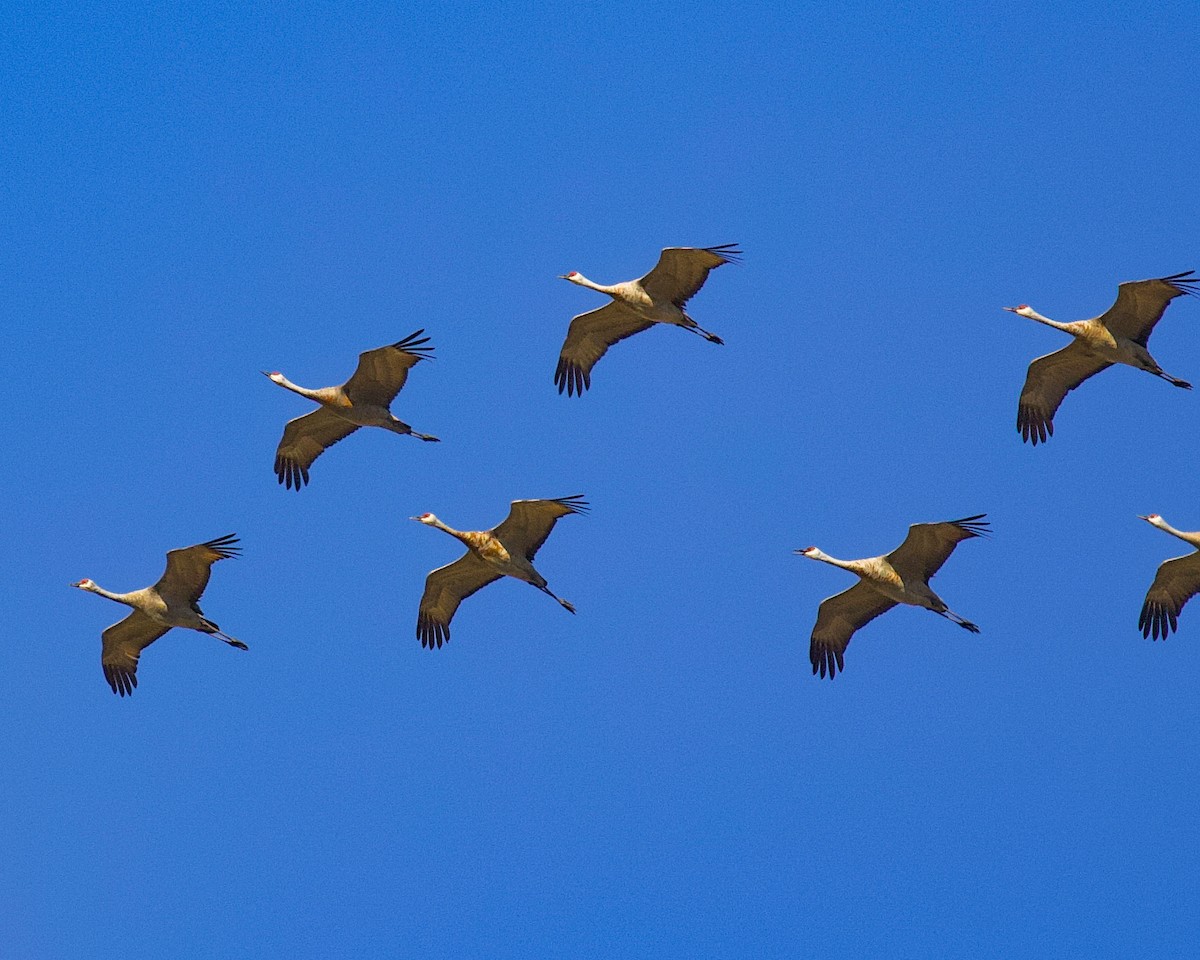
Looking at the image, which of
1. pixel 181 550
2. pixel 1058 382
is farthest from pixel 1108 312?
pixel 181 550

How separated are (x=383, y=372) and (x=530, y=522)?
10.8 feet

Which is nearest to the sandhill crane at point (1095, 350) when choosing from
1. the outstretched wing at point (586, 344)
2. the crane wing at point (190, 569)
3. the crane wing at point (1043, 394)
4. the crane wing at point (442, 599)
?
the crane wing at point (1043, 394)

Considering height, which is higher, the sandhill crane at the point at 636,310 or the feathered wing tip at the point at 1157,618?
the sandhill crane at the point at 636,310

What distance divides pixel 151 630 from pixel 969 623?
11.8 m

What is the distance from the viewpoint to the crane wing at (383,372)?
26.9 meters

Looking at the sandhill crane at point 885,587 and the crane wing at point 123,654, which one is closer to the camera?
the sandhill crane at point 885,587

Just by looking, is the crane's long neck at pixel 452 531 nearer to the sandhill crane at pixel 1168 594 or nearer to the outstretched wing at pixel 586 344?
the outstretched wing at pixel 586 344

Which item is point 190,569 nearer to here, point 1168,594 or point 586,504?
point 586,504

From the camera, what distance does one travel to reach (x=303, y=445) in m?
29.1

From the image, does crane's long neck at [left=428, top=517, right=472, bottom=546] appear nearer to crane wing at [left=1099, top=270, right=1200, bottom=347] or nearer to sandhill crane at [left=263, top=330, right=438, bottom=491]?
sandhill crane at [left=263, top=330, right=438, bottom=491]

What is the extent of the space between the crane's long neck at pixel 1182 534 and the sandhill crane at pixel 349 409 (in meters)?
10.9

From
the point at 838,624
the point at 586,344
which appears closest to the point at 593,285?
the point at 586,344

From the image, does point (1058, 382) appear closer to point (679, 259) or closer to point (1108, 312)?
point (1108, 312)

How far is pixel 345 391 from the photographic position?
27.6 meters
